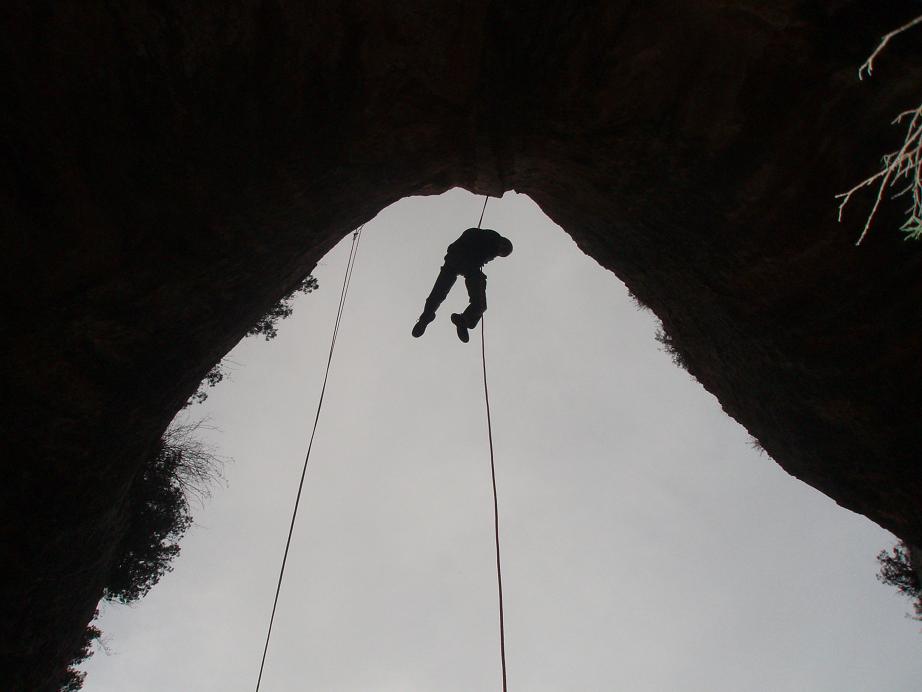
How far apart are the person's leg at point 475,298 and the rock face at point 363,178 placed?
301 cm

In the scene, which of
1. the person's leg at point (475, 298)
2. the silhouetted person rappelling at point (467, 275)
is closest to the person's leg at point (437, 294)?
the silhouetted person rappelling at point (467, 275)

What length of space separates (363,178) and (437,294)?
119 inches

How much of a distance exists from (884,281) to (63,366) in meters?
5.24

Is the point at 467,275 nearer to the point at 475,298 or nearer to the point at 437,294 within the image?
the point at 475,298

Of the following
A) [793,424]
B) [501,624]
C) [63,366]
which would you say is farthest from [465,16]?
[501,624]

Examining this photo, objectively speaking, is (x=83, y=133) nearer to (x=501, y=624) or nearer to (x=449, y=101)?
(x=449, y=101)

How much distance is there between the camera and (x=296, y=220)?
4.44 m

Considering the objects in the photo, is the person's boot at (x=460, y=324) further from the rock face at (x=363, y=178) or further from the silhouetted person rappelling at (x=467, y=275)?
the rock face at (x=363, y=178)

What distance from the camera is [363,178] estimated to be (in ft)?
15.2

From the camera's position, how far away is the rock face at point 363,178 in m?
2.85

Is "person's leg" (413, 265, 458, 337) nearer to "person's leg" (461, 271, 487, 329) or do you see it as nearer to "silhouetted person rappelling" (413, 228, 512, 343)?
"silhouetted person rappelling" (413, 228, 512, 343)

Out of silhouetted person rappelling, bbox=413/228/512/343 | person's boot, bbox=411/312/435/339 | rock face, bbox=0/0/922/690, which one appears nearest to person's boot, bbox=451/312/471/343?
silhouetted person rappelling, bbox=413/228/512/343

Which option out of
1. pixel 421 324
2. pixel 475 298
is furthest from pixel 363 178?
pixel 475 298

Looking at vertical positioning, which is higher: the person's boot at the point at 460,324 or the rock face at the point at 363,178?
the person's boot at the point at 460,324
